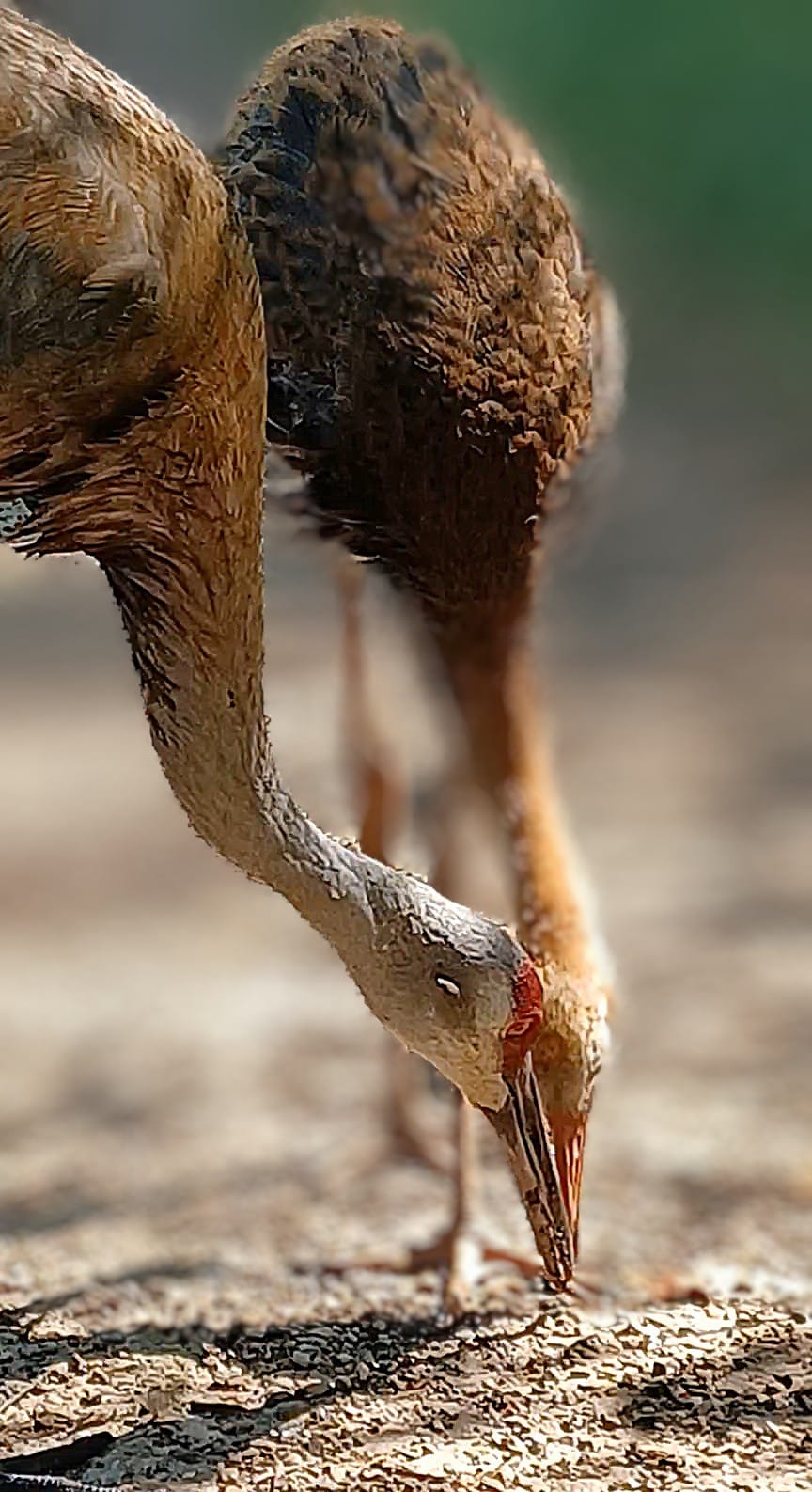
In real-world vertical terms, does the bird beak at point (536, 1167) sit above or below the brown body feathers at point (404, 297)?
below

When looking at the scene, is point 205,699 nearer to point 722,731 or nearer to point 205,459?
point 205,459

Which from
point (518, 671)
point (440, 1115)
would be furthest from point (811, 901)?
point (518, 671)

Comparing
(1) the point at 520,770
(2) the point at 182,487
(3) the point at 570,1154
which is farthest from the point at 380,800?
(2) the point at 182,487

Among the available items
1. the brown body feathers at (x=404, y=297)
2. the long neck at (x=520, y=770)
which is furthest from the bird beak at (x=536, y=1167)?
the brown body feathers at (x=404, y=297)

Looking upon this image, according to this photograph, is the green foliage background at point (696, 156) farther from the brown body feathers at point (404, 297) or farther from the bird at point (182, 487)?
the bird at point (182, 487)

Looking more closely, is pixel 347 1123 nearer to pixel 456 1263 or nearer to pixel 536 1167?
pixel 456 1263

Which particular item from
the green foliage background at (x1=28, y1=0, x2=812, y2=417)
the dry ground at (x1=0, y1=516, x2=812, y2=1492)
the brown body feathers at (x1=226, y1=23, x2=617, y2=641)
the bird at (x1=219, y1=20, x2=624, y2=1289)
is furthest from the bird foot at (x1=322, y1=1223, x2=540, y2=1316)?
the green foliage background at (x1=28, y1=0, x2=812, y2=417)

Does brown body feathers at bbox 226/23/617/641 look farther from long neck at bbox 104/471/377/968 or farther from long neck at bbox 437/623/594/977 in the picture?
long neck at bbox 437/623/594/977
